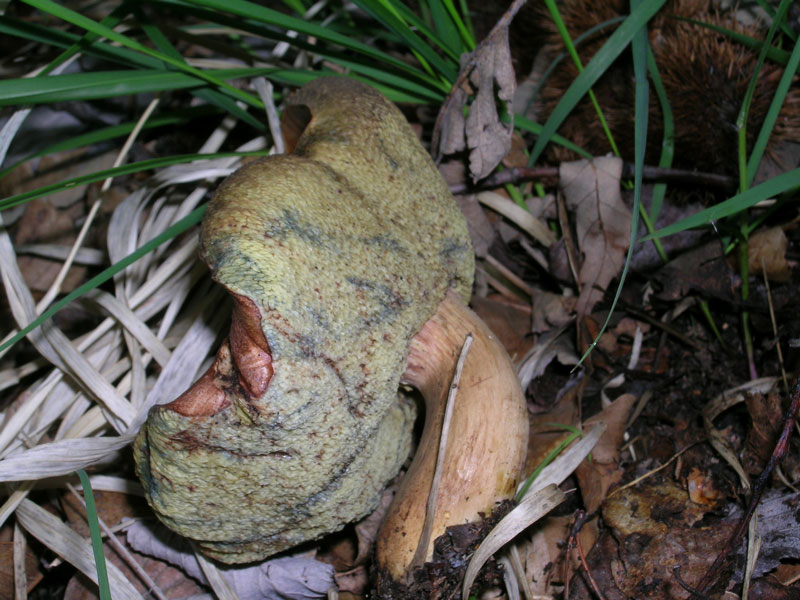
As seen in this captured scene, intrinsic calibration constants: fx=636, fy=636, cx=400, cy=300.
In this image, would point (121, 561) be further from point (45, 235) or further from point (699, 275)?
point (699, 275)

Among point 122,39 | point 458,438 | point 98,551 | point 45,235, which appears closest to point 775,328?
point 458,438

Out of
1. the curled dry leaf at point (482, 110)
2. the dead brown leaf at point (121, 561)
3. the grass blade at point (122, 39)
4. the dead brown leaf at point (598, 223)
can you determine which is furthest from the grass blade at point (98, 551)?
the dead brown leaf at point (598, 223)

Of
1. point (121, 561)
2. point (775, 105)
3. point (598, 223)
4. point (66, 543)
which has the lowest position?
point (121, 561)

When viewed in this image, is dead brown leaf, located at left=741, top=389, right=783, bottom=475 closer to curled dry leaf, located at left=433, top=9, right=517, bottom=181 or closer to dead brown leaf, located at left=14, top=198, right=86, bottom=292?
curled dry leaf, located at left=433, top=9, right=517, bottom=181

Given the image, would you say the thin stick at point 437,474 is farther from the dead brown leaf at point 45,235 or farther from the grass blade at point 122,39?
the dead brown leaf at point 45,235

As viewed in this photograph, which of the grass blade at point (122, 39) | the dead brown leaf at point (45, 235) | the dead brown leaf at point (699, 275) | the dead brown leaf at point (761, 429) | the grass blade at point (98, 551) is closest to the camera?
the grass blade at point (98, 551)

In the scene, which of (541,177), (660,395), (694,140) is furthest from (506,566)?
(694,140)

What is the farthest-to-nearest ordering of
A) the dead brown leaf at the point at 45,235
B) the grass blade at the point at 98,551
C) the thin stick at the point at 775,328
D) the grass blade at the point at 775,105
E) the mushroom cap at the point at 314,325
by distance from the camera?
the dead brown leaf at the point at 45,235
the thin stick at the point at 775,328
the grass blade at the point at 775,105
the grass blade at the point at 98,551
the mushroom cap at the point at 314,325
